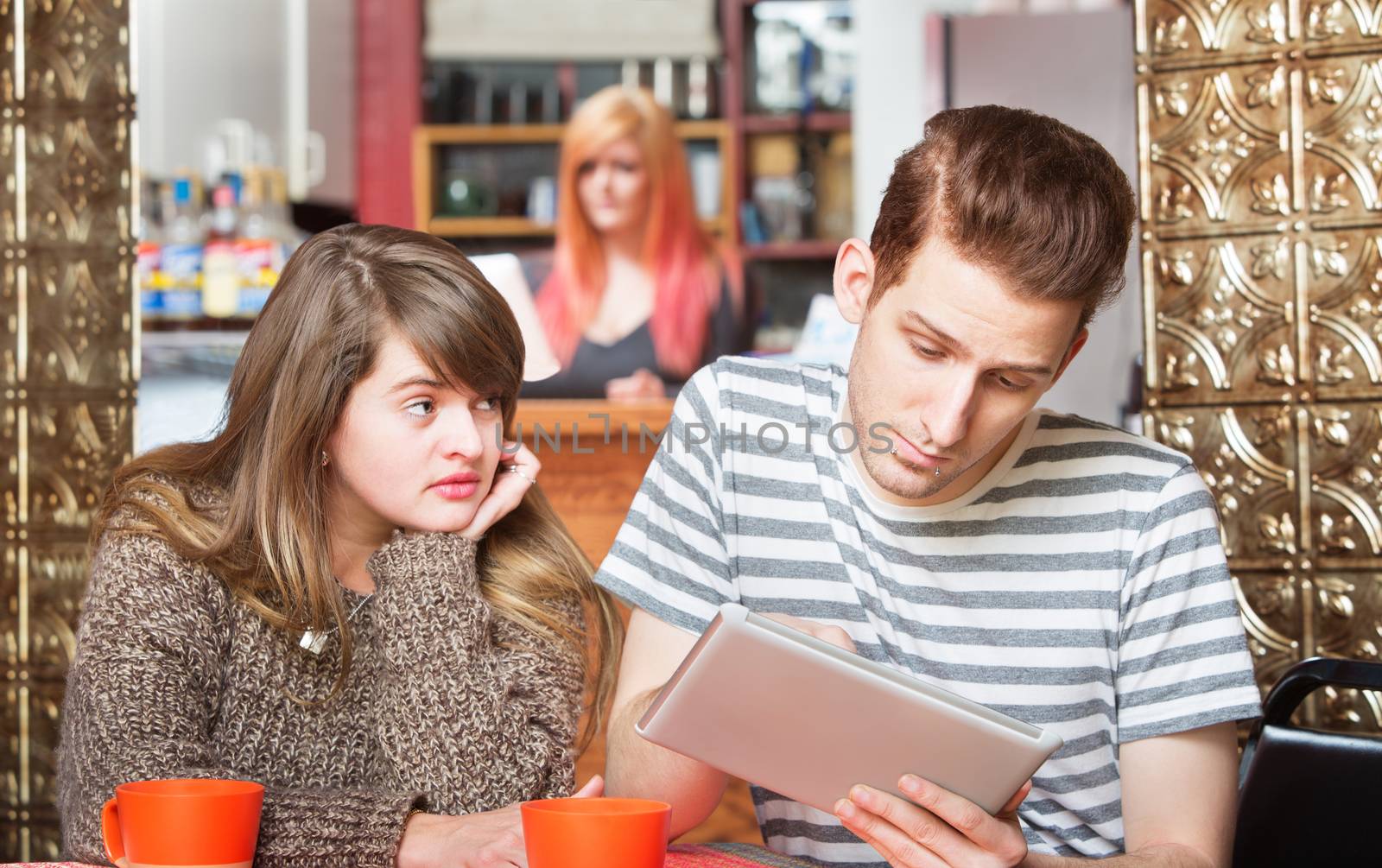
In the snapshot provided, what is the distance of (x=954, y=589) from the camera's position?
4.04 ft

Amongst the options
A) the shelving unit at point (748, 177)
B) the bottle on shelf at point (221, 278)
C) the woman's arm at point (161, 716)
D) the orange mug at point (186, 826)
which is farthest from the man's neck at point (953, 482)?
the shelving unit at point (748, 177)

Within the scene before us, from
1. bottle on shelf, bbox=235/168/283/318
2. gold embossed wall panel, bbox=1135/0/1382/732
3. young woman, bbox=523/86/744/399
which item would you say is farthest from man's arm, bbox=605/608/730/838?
young woman, bbox=523/86/744/399

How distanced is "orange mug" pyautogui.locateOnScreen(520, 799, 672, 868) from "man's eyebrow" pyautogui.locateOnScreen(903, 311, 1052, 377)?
522 mm

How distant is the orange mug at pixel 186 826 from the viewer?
758 mm

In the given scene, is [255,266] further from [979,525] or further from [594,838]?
[594,838]

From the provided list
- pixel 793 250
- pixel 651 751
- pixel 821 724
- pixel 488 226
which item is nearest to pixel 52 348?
pixel 651 751

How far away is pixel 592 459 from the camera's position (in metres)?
2.21

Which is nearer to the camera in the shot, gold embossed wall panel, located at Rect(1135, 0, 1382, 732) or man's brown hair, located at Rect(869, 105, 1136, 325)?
man's brown hair, located at Rect(869, 105, 1136, 325)

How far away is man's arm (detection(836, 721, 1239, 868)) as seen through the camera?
2.84 feet

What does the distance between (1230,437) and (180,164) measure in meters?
3.20

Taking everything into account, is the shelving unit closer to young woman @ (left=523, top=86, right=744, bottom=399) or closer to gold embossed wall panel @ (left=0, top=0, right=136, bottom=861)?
young woman @ (left=523, top=86, right=744, bottom=399)

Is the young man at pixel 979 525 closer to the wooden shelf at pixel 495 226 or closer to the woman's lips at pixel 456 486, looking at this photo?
the woman's lips at pixel 456 486

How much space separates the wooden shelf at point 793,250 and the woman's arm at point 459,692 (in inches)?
137

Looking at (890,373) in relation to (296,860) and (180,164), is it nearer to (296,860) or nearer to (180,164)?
(296,860)
